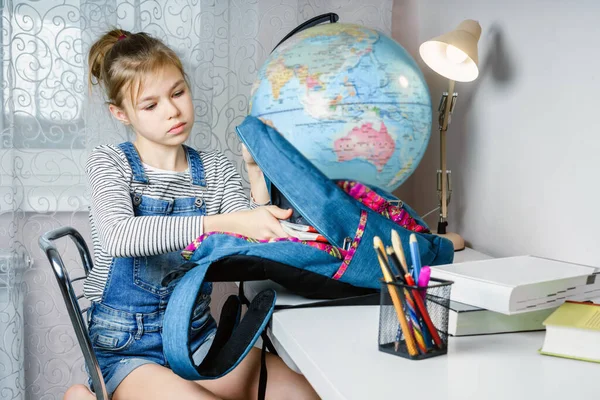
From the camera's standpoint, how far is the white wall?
3.75ft

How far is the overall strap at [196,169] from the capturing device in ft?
4.44

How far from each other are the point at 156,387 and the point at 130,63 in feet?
2.01

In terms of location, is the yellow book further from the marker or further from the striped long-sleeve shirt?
the striped long-sleeve shirt

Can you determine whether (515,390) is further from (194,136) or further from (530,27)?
(194,136)

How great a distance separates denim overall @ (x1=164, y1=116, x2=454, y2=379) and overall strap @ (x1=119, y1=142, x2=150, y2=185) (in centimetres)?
29

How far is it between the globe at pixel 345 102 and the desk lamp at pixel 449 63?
0.16 m

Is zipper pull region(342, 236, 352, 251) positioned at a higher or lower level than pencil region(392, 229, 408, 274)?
lower

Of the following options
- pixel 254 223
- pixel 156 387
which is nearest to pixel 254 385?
pixel 156 387

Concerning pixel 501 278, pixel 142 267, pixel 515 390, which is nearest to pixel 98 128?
pixel 142 267

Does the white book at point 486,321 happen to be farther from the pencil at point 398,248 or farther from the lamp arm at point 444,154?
the lamp arm at point 444,154

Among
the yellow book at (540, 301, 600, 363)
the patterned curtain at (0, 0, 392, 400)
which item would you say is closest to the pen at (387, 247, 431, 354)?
the yellow book at (540, 301, 600, 363)

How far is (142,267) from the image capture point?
4.06 ft

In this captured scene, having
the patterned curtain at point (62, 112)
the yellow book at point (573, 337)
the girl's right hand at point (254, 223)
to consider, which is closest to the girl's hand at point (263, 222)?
the girl's right hand at point (254, 223)

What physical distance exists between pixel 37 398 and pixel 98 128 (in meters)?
0.75
